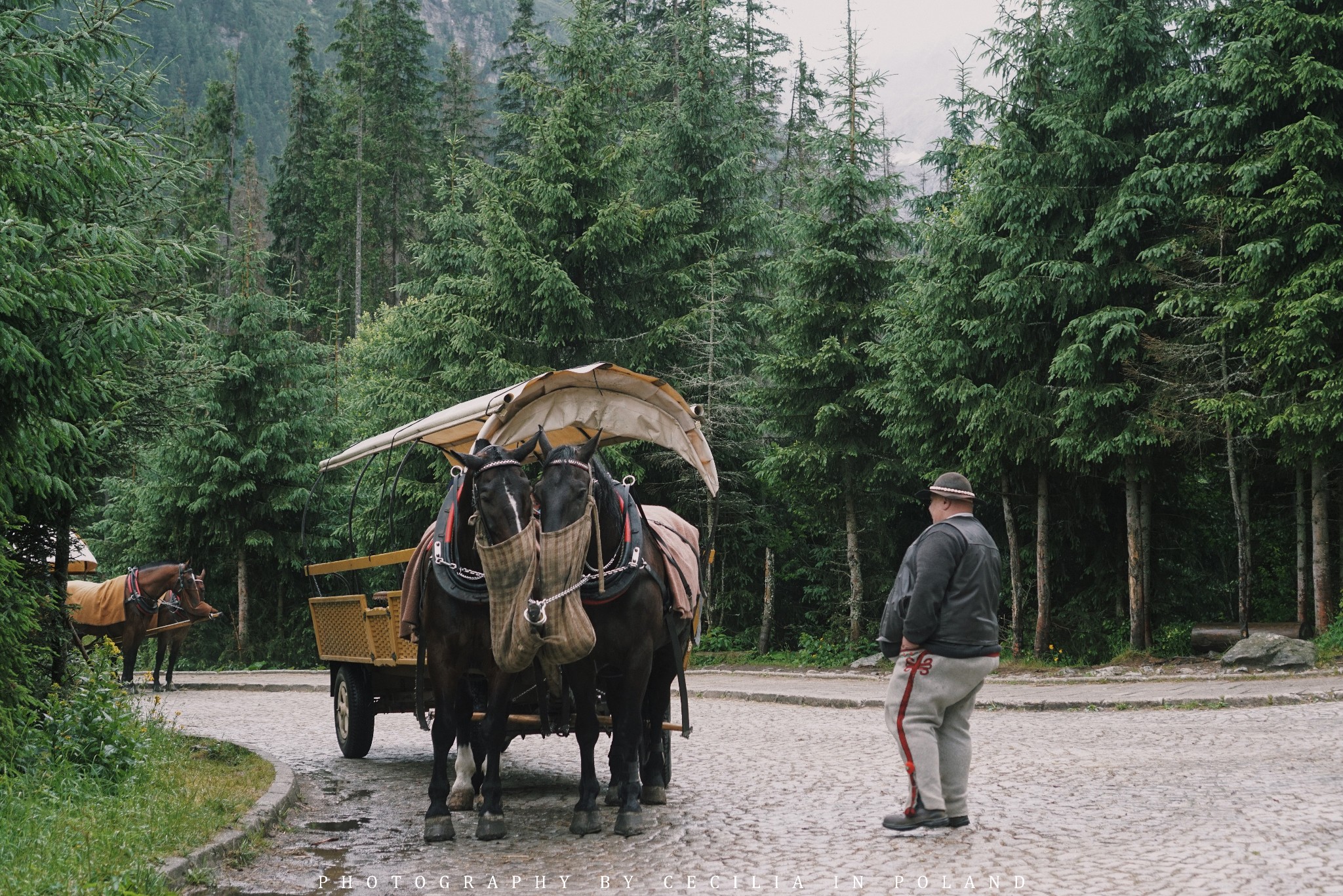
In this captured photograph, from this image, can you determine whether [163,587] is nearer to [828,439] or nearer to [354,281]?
[828,439]

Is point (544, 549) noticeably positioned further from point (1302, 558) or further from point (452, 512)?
point (1302, 558)

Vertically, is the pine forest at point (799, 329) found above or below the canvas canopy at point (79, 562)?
above

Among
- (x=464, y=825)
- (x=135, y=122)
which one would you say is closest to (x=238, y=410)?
(x=135, y=122)

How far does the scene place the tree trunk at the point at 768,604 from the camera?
80.7ft

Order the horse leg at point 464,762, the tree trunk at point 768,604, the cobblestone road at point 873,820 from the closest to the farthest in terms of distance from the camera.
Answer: the cobblestone road at point 873,820, the horse leg at point 464,762, the tree trunk at point 768,604

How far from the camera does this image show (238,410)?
28.2 metres

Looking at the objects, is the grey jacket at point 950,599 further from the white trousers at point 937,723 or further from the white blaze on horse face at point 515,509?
the white blaze on horse face at point 515,509

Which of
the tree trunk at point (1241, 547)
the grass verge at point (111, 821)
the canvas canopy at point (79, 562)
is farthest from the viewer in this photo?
the tree trunk at point (1241, 547)

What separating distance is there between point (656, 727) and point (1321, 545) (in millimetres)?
12860

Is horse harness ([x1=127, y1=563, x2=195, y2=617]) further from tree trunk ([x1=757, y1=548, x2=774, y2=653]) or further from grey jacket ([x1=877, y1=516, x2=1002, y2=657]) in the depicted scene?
grey jacket ([x1=877, y1=516, x2=1002, y2=657])

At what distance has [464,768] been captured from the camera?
8305 millimetres

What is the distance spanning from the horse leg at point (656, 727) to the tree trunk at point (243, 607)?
22.0 metres

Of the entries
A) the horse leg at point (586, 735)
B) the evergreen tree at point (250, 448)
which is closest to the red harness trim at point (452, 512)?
the horse leg at point (586, 735)

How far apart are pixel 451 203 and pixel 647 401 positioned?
67.6 ft
